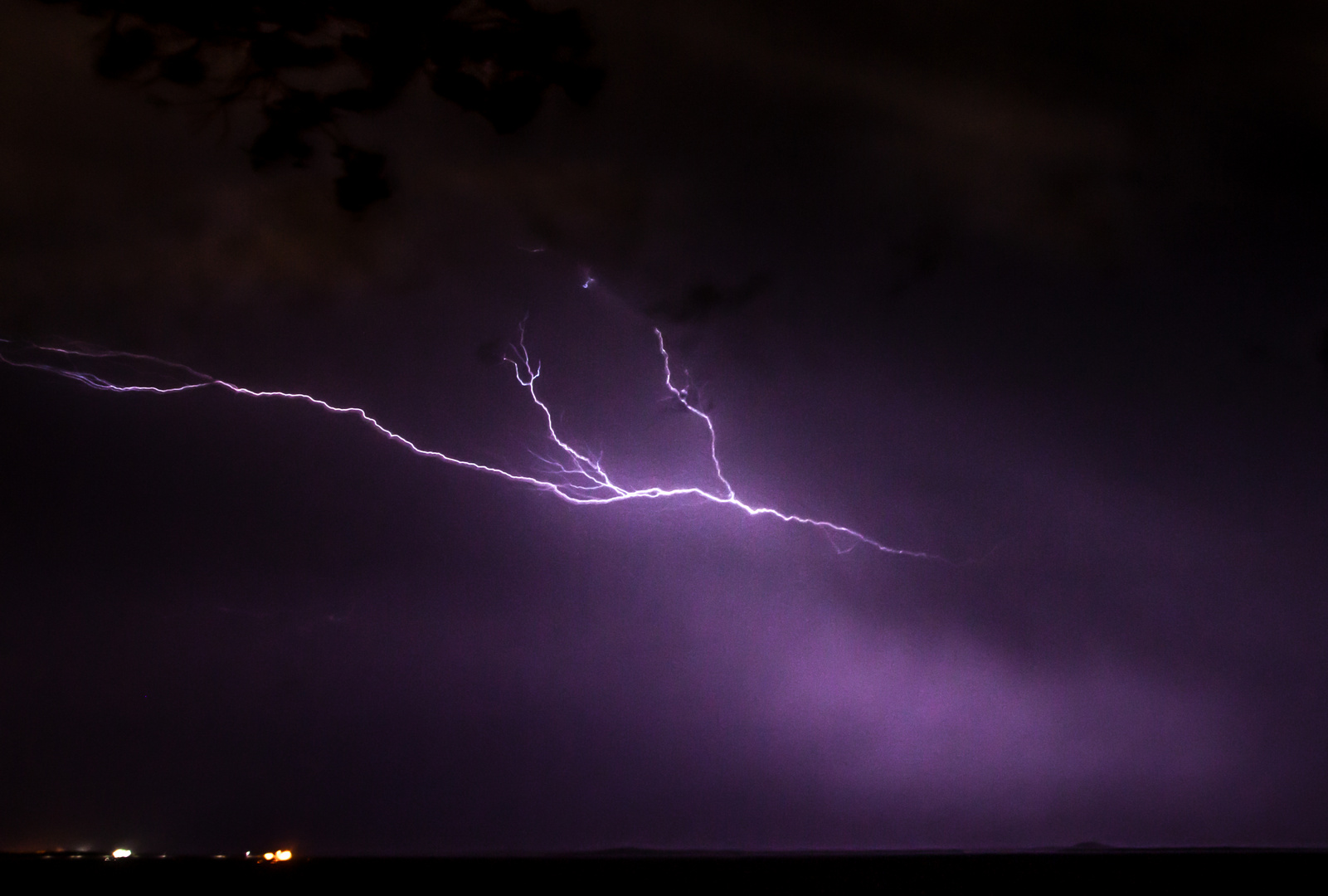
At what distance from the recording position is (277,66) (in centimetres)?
494

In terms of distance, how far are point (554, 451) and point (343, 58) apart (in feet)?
8.53

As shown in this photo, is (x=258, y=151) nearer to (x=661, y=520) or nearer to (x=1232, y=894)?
(x=661, y=520)

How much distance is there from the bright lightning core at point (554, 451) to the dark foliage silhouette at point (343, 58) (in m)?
1.31

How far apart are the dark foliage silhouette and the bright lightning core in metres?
1.31

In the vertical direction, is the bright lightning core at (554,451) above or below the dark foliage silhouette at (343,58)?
below

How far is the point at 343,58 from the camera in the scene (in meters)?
4.93

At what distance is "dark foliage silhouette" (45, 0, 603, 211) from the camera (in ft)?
15.7

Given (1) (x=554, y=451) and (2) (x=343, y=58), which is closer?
(2) (x=343, y=58)

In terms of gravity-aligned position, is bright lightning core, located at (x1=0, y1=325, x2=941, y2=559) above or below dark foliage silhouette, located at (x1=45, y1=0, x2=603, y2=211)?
below

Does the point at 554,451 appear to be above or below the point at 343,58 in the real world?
below

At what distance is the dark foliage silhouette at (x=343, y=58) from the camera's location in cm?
479

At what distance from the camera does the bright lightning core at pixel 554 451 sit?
199 inches

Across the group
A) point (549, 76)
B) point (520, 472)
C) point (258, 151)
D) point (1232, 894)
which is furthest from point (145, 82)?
point (1232, 894)

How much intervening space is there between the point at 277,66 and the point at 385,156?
747 mm
